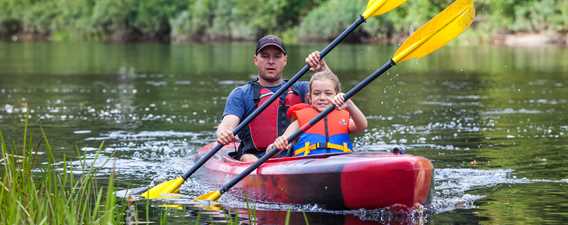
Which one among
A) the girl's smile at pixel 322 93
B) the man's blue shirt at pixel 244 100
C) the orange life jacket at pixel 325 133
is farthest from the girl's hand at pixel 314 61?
the man's blue shirt at pixel 244 100

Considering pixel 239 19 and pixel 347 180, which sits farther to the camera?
pixel 239 19

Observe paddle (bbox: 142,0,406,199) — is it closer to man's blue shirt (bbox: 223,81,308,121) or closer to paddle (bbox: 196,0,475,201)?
paddle (bbox: 196,0,475,201)

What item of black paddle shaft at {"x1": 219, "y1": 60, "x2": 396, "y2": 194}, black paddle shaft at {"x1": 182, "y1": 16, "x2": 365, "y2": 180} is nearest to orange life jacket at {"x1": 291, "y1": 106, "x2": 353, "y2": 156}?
black paddle shaft at {"x1": 182, "y1": 16, "x2": 365, "y2": 180}

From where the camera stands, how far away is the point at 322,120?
9.33 m

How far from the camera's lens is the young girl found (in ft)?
29.9

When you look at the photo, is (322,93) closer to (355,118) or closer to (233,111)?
(355,118)

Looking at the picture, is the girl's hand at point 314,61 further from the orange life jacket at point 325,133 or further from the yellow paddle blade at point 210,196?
the yellow paddle blade at point 210,196

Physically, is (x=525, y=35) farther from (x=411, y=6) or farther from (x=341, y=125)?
(x=341, y=125)

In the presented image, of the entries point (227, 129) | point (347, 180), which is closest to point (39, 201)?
point (347, 180)

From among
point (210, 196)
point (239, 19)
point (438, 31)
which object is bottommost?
point (210, 196)

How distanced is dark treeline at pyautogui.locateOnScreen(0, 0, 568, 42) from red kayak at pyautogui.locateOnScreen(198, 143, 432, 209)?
49.2 meters

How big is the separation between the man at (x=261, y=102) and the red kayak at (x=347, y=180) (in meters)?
0.80

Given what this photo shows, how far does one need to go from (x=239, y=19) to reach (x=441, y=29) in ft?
226

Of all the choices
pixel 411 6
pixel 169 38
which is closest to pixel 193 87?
pixel 411 6
